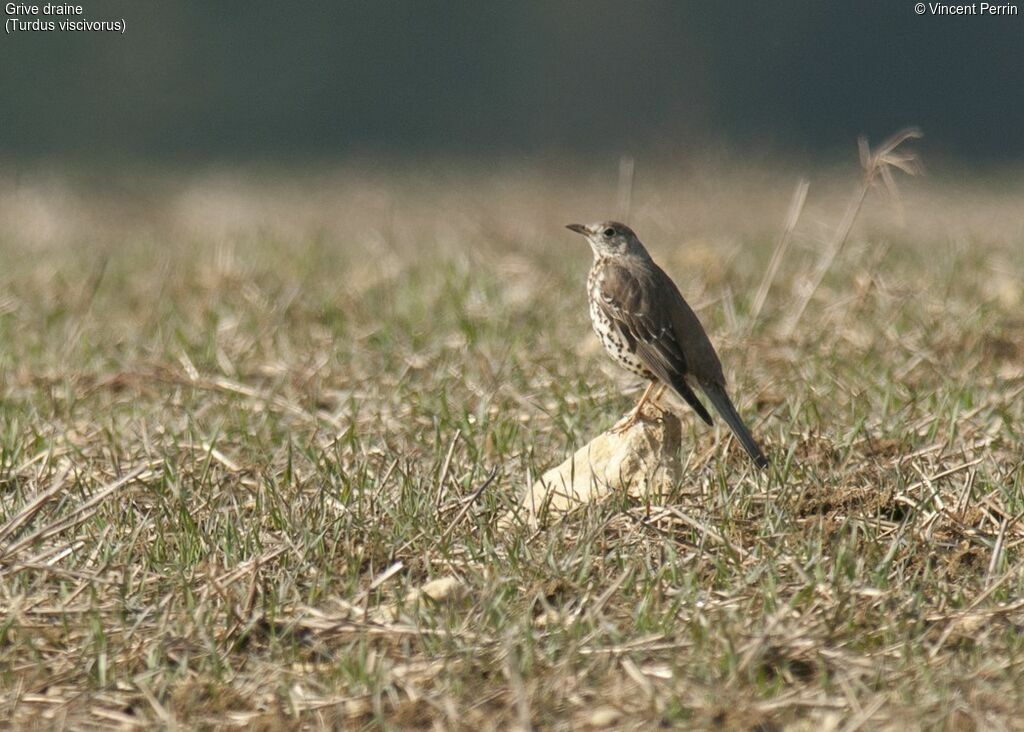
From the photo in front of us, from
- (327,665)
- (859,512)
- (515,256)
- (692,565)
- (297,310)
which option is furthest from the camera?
(515,256)

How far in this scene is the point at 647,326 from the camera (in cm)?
535

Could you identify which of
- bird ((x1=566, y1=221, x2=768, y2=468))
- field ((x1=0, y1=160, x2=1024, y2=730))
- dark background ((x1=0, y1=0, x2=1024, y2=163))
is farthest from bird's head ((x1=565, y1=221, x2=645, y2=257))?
dark background ((x1=0, y1=0, x2=1024, y2=163))

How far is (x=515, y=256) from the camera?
9.26 m

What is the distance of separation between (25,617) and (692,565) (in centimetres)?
167

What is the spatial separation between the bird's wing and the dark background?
72.9 feet

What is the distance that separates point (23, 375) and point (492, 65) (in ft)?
87.7

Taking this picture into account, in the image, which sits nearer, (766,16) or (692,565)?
(692,565)

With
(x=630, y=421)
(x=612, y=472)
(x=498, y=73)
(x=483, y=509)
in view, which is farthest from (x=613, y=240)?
(x=498, y=73)

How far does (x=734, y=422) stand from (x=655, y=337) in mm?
480

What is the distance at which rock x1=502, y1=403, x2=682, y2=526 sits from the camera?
14.9 feet

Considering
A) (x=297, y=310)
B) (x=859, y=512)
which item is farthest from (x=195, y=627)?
(x=297, y=310)

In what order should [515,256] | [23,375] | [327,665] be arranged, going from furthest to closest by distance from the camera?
1. [515,256]
2. [23,375]
3. [327,665]

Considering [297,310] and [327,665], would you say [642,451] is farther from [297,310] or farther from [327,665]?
[297,310]

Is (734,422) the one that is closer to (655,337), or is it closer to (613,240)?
(655,337)
